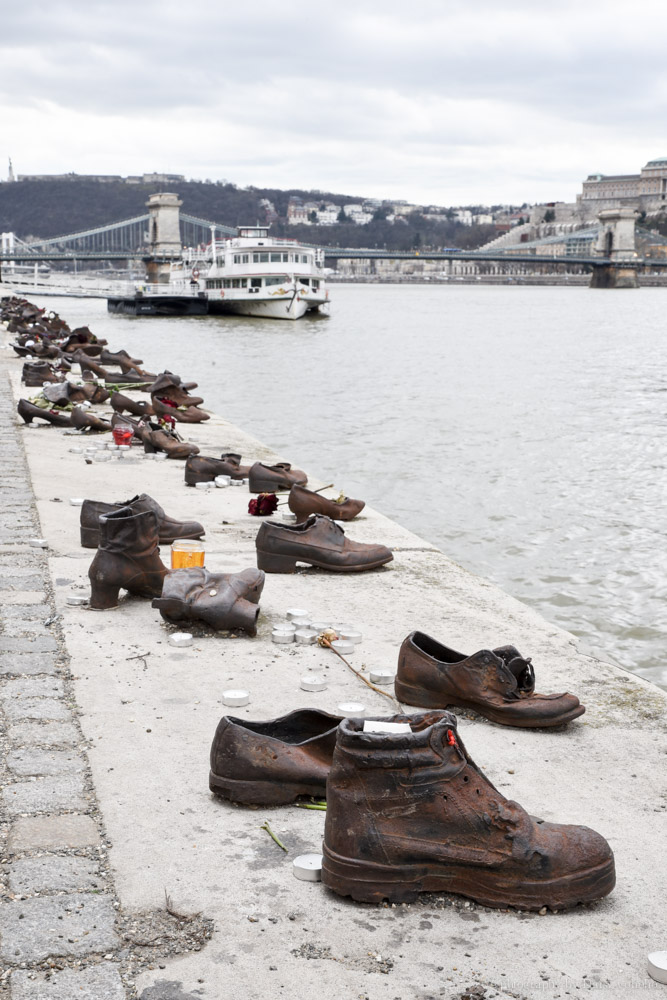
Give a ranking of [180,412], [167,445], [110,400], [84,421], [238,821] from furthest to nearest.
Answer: [180,412], [110,400], [84,421], [167,445], [238,821]

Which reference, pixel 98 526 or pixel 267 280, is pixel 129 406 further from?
pixel 267 280

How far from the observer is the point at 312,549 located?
17.6 ft

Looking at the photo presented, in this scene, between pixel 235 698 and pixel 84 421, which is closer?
pixel 235 698

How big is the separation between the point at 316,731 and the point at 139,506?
2009 millimetres

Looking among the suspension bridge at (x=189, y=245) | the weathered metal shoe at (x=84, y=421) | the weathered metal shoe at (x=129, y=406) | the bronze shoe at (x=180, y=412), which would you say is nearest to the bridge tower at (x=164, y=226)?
the suspension bridge at (x=189, y=245)

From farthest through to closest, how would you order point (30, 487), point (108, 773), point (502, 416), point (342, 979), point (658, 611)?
1. point (502, 416)
2. point (30, 487)
3. point (658, 611)
4. point (108, 773)
5. point (342, 979)

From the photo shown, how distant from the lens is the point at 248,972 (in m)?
2.15

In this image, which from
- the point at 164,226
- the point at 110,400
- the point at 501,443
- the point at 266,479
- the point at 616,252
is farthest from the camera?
the point at 616,252

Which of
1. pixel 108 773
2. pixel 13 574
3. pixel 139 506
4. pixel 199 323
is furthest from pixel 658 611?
pixel 199 323

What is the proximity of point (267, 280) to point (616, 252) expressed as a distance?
8206 centimetres

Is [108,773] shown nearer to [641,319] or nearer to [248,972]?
[248,972]

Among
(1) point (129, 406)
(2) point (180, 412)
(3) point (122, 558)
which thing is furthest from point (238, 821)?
(2) point (180, 412)

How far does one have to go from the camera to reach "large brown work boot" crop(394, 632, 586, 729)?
345cm

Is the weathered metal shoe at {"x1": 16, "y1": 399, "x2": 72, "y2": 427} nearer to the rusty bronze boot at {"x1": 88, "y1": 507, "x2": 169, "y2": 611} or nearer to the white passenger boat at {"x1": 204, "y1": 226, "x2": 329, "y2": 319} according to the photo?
the rusty bronze boot at {"x1": 88, "y1": 507, "x2": 169, "y2": 611}
